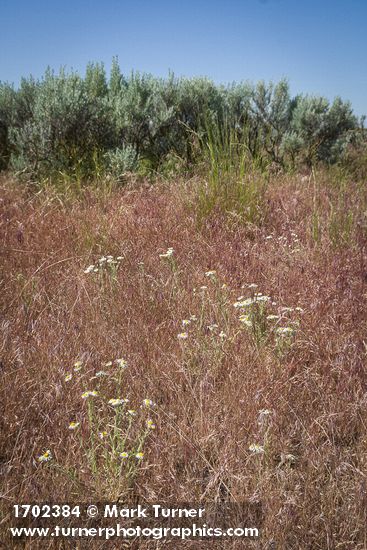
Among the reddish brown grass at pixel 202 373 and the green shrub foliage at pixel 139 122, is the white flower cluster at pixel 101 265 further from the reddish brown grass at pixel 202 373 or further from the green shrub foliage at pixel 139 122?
the green shrub foliage at pixel 139 122

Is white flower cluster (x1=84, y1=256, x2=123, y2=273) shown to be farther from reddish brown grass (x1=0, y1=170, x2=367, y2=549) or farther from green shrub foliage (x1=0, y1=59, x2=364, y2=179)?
green shrub foliage (x1=0, y1=59, x2=364, y2=179)

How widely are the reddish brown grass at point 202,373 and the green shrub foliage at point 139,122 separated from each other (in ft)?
7.10

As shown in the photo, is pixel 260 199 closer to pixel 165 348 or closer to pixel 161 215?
pixel 161 215

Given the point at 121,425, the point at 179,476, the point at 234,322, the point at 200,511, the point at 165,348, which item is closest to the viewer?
the point at 200,511

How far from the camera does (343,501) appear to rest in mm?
1825

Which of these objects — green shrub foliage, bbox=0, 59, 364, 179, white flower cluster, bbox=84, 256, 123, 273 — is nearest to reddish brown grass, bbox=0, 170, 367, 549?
white flower cluster, bbox=84, 256, 123, 273

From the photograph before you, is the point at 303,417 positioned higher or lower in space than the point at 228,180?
lower

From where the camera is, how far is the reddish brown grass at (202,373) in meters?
1.86

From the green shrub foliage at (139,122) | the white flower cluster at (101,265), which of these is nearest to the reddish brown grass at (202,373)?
the white flower cluster at (101,265)

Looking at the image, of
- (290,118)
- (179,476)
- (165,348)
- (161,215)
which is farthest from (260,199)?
(290,118)

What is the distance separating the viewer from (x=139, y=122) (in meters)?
8.09

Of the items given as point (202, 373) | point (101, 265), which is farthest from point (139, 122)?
point (202, 373)

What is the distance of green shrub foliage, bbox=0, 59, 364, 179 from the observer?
23.8ft

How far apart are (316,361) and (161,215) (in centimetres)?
294
